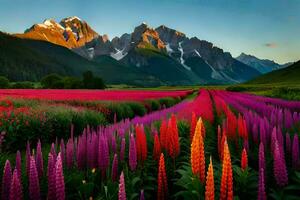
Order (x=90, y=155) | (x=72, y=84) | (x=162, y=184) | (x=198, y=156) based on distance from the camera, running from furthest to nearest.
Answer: (x=72, y=84) → (x=90, y=155) → (x=162, y=184) → (x=198, y=156)

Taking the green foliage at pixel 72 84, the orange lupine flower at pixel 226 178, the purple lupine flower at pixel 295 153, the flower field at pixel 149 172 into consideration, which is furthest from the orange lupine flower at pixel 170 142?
the green foliage at pixel 72 84

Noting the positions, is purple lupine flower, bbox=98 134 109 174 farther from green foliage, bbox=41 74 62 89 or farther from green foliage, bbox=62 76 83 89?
green foliage, bbox=41 74 62 89

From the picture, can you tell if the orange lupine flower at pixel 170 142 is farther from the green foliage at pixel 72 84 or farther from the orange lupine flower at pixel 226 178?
the green foliage at pixel 72 84

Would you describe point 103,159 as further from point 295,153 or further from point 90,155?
point 295,153

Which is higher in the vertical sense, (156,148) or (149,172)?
(156,148)

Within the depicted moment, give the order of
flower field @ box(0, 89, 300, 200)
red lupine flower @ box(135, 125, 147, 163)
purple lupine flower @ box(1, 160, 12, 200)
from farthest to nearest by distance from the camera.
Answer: red lupine flower @ box(135, 125, 147, 163) → purple lupine flower @ box(1, 160, 12, 200) → flower field @ box(0, 89, 300, 200)

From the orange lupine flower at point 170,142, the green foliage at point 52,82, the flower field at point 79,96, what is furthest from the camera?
the green foliage at point 52,82

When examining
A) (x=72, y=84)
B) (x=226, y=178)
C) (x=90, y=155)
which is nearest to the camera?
(x=226, y=178)

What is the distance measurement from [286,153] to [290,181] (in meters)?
0.66

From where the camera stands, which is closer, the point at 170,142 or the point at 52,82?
the point at 170,142

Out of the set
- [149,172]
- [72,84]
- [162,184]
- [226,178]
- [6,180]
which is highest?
[226,178]

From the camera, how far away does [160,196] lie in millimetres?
3533

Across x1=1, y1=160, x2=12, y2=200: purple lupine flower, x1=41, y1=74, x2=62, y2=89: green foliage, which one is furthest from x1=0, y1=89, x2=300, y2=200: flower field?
x1=41, y1=74, x2=62, y2=89: green foliage

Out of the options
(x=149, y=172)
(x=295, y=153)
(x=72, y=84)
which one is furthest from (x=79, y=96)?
(x=72, y=84)
